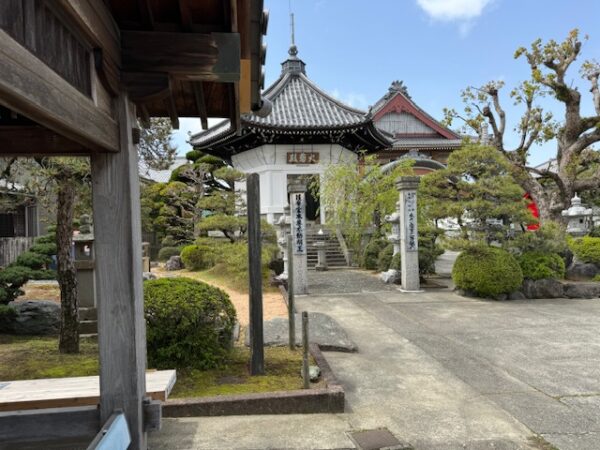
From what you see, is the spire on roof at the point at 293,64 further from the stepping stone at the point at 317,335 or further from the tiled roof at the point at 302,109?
the stepping stone at the point at 317,335

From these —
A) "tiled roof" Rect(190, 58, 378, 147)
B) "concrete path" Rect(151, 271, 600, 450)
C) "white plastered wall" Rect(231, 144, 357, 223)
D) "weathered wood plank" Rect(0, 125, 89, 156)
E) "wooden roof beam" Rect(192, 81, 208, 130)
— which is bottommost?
"concrete path" Rect(151, 271, 600, 450)

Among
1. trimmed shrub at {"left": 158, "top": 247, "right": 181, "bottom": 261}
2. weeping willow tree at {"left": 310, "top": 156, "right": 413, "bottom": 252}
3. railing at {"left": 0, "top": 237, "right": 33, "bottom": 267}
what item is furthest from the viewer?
trimmed shrub at {"left": 158, "top": 247, "right": 181, "bottom": 261}

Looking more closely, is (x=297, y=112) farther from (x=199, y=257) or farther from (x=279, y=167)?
(x=199, y=257)

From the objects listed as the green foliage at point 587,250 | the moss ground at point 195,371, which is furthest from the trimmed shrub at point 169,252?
the green foliage at point 587,250

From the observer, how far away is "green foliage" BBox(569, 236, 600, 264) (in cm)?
1123

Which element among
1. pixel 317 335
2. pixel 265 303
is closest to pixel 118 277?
pixel 317 335

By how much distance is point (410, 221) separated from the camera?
1042 centimetres

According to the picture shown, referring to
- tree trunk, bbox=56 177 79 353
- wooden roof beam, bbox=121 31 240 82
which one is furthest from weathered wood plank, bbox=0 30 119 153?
tree trunk, bbox=56 177 79 353

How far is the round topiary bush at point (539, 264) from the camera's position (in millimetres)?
9602

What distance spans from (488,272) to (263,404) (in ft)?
22.7

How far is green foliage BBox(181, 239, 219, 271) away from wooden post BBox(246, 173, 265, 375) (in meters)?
9.16

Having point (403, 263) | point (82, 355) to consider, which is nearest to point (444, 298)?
point (403, 263)

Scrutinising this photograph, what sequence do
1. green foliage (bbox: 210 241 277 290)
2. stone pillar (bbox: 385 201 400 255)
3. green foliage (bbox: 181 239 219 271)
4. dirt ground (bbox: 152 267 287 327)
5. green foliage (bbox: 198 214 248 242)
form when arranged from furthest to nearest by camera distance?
1. green foliage (bbox: 181 239 219 271)
2. green foliage (bbox: 198 214 248 242)
3. stone pillar (bbox: 385 201 400 255)
4. green foliage (bbox: 210 241 277 290)
5. dirt ground (bbox: 152 267 287 327)

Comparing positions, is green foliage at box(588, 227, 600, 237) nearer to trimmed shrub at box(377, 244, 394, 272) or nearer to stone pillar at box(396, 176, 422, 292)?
Answer: trimmed shrub at box(377, 244, 394, 272)
